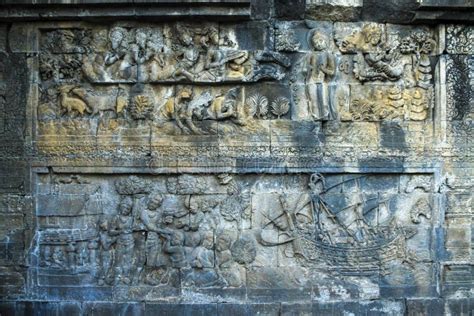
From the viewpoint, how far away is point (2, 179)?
8805 mm

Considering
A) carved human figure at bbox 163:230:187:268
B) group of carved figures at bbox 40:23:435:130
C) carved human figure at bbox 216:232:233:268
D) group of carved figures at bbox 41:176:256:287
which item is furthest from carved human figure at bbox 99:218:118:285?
group of carved figures at bbox 40:23:435:130

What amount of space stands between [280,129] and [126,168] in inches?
80.7

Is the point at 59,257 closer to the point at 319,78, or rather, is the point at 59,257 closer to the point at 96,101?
the point at 96,101

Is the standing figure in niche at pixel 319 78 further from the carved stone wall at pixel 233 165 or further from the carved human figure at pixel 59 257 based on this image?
the carved human figure at pixel 59 257

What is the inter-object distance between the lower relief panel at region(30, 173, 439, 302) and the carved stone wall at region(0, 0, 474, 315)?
0.02m

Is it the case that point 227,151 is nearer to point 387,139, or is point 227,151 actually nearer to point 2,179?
point 387,139

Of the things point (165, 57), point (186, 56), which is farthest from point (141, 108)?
point (186, 56)

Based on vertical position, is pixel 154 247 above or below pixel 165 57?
below

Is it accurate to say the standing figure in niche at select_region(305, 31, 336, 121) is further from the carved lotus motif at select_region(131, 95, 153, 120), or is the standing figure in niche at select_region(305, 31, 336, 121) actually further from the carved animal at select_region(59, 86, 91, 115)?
the carved animal at select_region(59, 86, 91, 115)

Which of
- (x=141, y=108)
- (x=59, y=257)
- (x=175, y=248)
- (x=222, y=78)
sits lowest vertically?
(x=59, y=257)

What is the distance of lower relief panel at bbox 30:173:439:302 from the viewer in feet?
28.9

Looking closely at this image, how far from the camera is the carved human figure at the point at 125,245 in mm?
8781

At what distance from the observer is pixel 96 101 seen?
8.89 meters

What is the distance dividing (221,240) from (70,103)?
8.66 ft
